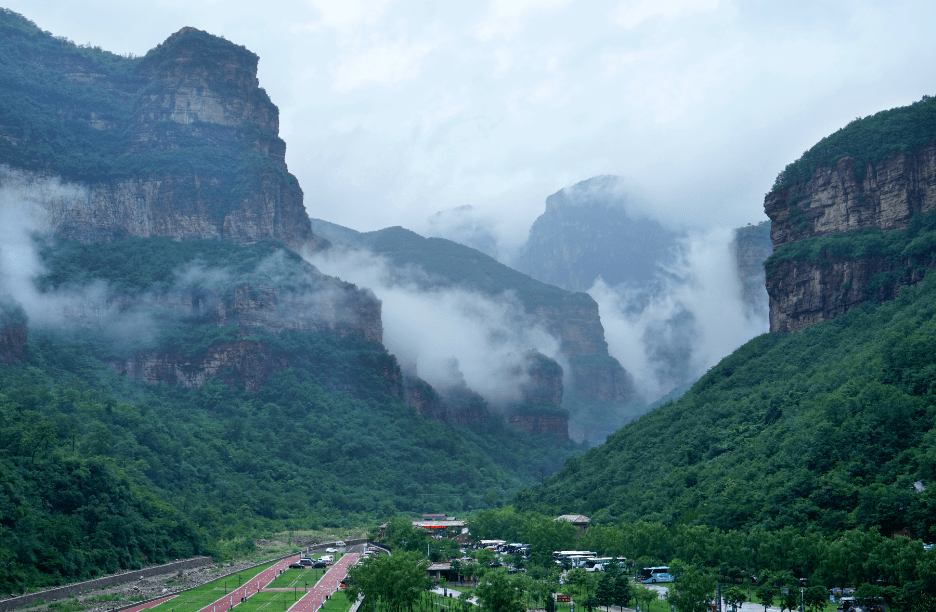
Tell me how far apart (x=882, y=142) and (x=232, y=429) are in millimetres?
108962

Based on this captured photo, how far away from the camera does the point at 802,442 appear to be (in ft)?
276

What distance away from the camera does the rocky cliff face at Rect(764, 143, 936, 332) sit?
112812 millimetres

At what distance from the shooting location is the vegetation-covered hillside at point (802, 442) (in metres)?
73.1

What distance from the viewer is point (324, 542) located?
12619 cm

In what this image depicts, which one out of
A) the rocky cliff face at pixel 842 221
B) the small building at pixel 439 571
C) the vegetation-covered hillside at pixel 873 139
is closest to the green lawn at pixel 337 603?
the small building at pixel 439 571

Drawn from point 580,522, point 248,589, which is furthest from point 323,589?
point 580,522

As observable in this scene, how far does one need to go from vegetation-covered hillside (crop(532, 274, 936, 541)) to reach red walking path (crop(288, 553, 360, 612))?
29426 mm

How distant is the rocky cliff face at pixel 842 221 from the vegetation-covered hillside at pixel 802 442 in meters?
3.09

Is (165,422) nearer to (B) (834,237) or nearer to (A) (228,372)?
(A) (228,372)

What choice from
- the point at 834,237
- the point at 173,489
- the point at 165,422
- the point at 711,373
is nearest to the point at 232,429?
the point at 165,422

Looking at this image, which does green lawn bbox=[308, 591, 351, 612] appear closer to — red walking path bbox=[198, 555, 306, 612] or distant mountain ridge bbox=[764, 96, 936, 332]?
red walking path bbox=[198, 555, 306, 612]

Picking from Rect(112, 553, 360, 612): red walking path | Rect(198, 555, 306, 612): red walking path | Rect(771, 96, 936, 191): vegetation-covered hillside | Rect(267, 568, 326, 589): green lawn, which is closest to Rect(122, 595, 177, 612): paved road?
Rect(112, 553, 360, 612): red walking path

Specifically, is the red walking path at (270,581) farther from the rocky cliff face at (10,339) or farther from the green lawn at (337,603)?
the rocky cliff face at (10,339)

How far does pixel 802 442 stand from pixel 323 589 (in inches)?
1725
